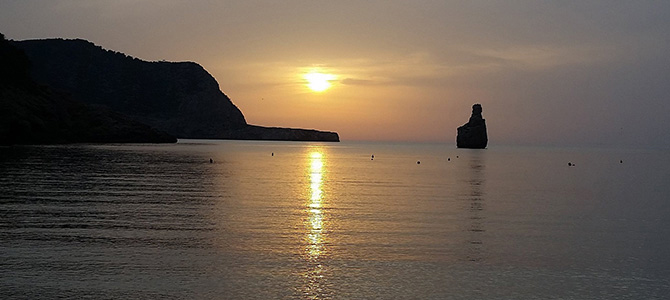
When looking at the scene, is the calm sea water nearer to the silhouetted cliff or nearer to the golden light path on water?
the golden light path on water

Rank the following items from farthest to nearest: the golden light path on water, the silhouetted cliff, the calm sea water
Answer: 1. the silhouetted cliff
2. the calm sea water
3. the golden light path on water

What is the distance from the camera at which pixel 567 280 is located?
18.7 m

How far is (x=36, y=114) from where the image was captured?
13738cm

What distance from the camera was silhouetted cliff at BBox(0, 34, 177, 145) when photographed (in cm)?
12162

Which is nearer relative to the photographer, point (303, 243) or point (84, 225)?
point (303, 243)

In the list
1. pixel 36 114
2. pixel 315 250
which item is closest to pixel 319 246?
pixel 315 250

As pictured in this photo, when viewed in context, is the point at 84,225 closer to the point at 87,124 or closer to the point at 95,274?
the point at 95,274

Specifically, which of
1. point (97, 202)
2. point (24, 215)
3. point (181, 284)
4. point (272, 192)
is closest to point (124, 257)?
point (181, 284)

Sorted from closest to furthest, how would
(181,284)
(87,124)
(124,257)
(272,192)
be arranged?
(181,284), (124,257), (272,192), (87,124)

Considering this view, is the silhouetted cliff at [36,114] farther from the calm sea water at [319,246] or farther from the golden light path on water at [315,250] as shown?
the golden light path on water at [315,250]

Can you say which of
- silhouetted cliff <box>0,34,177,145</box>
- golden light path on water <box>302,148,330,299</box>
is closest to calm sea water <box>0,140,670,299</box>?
golden light path on water <box>302,148,330,299</box>

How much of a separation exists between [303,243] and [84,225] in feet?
35.8

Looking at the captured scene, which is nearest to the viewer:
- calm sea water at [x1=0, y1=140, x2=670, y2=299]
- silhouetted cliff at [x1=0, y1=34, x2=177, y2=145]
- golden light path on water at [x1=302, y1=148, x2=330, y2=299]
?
golden light path on water at [x1=302, y1=148, x2=330, y2=299]

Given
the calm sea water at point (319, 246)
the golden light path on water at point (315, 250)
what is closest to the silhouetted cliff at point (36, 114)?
the calm sea water at point (319, 246)
